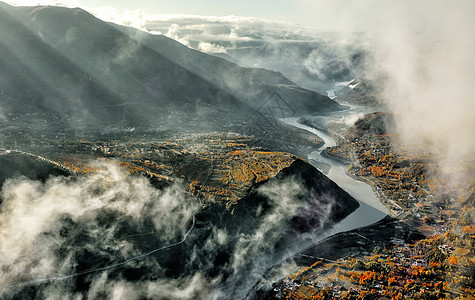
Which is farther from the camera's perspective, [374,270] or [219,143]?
[219,143]

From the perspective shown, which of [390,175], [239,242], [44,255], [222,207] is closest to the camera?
[44,255]

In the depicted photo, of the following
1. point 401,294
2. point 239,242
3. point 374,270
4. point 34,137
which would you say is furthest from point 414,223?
point 34,137

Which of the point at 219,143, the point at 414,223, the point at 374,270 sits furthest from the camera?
the point at 219,143

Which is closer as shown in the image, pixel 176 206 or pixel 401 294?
pixel 401 294

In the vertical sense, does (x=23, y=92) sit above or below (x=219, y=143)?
above

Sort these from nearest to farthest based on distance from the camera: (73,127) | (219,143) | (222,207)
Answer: (222,207)
(219,143)
(73,127)

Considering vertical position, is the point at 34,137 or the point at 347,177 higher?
the point at 34,137

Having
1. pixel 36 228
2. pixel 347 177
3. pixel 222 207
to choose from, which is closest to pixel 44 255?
pixel 36 228

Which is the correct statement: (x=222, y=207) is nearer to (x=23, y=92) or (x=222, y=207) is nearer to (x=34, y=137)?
(x=34, y=137)

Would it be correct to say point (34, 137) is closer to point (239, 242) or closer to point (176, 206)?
point (176, 206)
